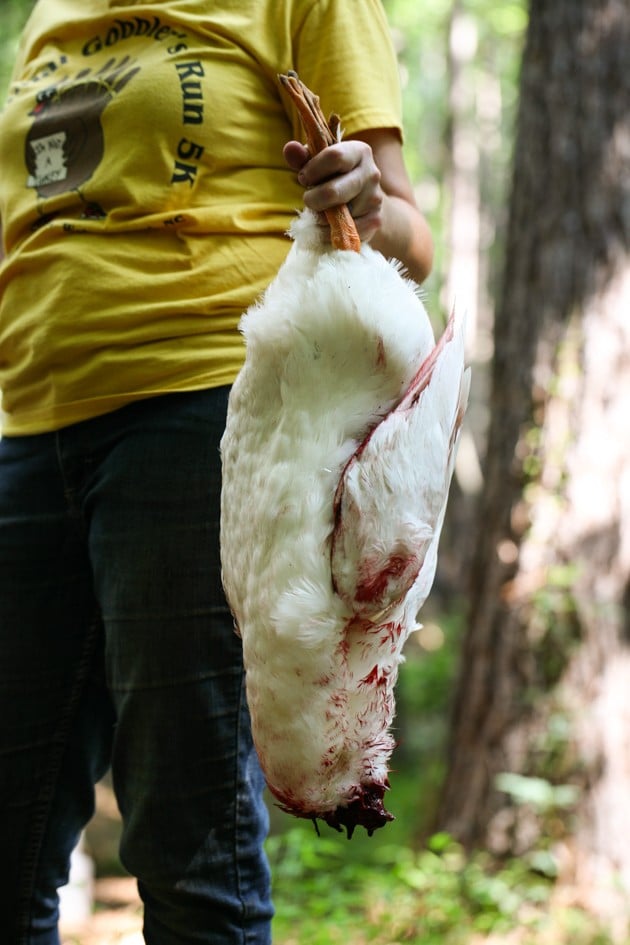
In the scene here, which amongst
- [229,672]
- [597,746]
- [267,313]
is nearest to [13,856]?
[229,672]

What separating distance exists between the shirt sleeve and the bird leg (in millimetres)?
236

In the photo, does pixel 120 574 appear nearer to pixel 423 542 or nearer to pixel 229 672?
pixel 229 672

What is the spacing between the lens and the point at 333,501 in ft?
3.45

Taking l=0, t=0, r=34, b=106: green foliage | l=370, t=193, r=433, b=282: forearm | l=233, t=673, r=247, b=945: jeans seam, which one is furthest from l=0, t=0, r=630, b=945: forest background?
l=0, t=0, r=34, b=106: green foliage

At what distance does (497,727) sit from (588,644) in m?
0.46

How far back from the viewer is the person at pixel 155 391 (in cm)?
133

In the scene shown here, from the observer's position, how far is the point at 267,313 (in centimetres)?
113

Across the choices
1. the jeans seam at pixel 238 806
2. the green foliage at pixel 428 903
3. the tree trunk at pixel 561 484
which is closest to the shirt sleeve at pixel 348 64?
the jeans seam at pixel 238 806

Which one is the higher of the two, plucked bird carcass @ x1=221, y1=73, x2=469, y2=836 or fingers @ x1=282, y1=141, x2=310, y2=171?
fingers @ x1=282, y1=141, x2=310, y2=171

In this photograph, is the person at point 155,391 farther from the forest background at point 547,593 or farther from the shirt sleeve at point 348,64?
the forest background at point 547,593

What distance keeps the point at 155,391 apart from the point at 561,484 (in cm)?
217

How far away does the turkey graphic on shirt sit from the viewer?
143 centimetres

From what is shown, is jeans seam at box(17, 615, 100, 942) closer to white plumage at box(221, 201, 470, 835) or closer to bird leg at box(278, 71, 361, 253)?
white plumage at box(221, 201, 470, 835)

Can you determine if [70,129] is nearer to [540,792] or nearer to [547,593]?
[547,593]
